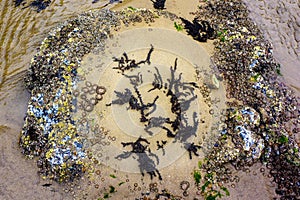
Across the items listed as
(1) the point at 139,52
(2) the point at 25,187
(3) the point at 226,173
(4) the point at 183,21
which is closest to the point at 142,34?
(1) the point at 139,52

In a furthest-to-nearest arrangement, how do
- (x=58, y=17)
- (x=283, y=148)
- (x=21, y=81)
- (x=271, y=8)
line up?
(x=271, y=8) → (x=58, y=17) → (x=21, y=81) → (x=283, y=148)

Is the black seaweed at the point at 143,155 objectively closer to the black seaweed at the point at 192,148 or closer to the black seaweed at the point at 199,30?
the black seaweed at the point at 192,148

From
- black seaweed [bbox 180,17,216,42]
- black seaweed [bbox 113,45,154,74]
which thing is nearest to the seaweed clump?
black seaweed [bbox 180,17,216,42]

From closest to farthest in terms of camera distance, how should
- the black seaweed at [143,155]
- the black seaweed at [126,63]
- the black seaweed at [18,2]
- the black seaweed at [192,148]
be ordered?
the black seaweed at [143,155] < the black seaweed at [192,148] < the black seaweed at [126,63] < the black seaweed at [18,2]

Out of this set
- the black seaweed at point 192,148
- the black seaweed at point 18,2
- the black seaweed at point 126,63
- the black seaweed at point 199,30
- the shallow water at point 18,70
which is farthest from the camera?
the black seaweed at point 18,2

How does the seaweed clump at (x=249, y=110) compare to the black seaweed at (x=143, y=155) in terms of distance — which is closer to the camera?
the black seaweed at (x=143, y=155)

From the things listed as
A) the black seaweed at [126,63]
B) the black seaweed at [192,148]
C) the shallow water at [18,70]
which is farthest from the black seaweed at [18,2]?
the black seaweed at [192,148]

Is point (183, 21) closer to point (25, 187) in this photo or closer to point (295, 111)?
point (295, 111)

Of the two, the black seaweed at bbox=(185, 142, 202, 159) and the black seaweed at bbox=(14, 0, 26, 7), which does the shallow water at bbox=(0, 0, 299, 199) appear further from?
the black seaweed at bbox=(185, 142, 202, 159)
